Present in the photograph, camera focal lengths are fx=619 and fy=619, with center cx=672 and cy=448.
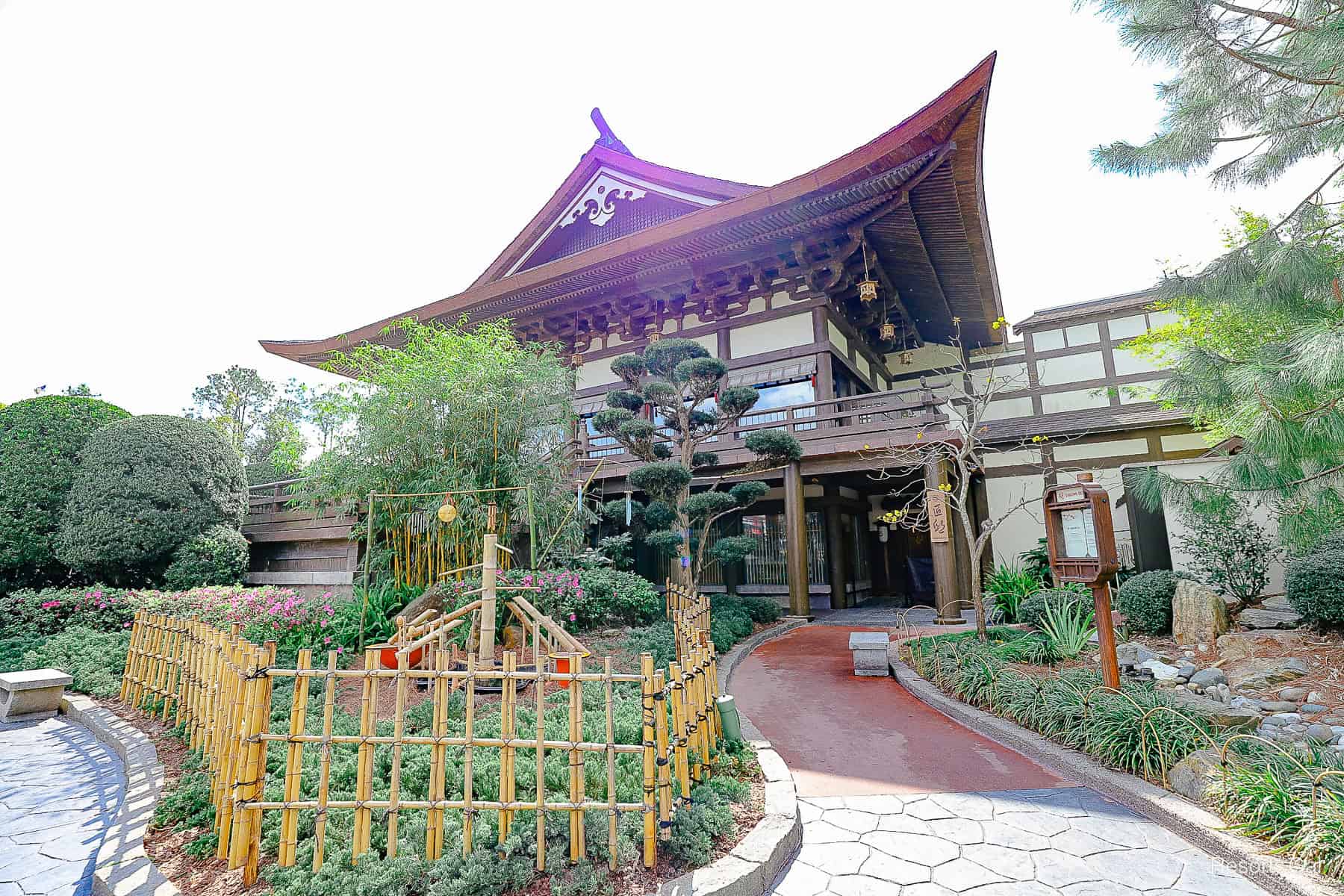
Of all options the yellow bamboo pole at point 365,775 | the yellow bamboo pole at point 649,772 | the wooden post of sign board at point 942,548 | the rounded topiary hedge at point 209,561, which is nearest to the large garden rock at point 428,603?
the yellow bamboo pole at point 365,775

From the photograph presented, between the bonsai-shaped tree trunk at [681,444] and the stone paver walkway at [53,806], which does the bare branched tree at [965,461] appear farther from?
the stone paver walkway at [53,806]

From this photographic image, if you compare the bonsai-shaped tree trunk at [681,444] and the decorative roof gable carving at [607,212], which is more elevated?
the decorative roof gable carving at [607,212]

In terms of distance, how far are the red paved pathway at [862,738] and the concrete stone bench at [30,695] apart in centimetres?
602

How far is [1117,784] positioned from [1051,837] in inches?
28.9

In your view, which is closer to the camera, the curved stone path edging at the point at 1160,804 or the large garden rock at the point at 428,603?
the curved stone path edging at the point at 1160,804

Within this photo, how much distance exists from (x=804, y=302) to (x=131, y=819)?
9426 mm

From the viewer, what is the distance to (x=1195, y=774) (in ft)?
10.2

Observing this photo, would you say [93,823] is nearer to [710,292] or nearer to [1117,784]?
[1117,784]

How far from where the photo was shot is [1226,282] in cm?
421

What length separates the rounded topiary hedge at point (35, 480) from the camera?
27.6 ft

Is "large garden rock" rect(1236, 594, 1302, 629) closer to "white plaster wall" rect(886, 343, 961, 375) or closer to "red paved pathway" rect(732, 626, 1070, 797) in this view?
"red paved pathway" rect(732, 626, 1070, 797)

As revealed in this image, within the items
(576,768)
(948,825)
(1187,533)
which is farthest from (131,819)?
→ (1187,533)

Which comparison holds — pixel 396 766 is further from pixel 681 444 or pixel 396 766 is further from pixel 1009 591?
pixel 1009 591

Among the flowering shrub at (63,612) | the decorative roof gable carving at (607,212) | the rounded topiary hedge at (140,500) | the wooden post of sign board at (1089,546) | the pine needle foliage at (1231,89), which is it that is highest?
the decorative roof gable carving at (607,212)
